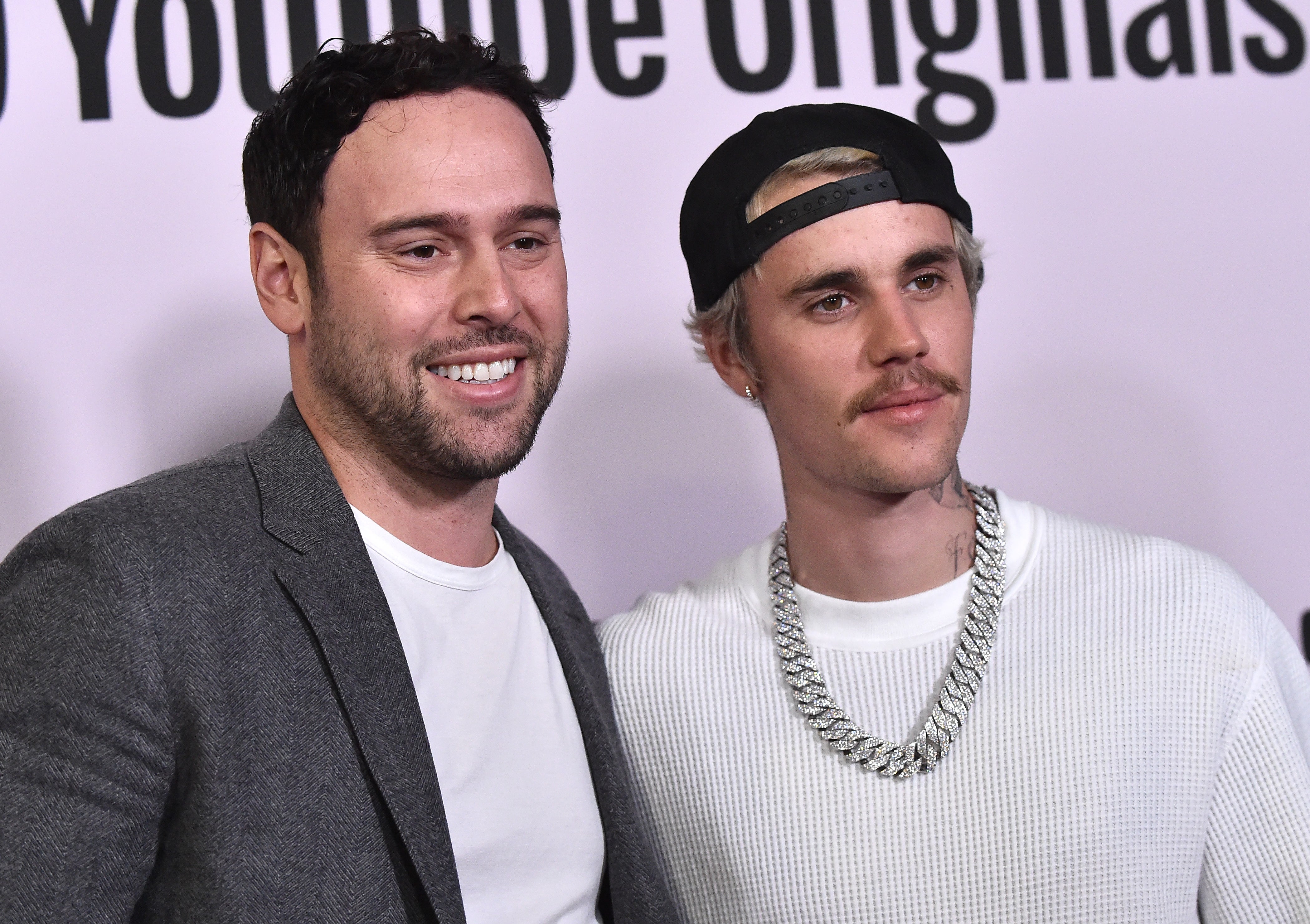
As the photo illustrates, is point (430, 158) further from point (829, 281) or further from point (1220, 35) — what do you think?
point (1220, 35)

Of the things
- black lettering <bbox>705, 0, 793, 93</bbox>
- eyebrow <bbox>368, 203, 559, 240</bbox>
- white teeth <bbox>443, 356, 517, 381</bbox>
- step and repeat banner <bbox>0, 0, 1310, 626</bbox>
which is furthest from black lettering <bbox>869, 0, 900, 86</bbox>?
white teeth <bbox>443, 356, 517, 381</bbox>

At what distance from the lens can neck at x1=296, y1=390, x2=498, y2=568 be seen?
1.59 m

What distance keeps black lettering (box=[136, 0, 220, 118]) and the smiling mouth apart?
0.94 m

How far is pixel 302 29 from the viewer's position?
224 cm

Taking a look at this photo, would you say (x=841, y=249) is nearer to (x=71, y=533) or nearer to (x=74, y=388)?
(x=71, y=533)

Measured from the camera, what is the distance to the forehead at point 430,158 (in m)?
1.57

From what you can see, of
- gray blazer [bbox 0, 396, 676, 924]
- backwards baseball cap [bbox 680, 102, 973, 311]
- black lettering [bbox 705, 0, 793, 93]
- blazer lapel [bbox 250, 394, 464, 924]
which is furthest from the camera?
black lettering [bbox 705, 0, 793, 93]

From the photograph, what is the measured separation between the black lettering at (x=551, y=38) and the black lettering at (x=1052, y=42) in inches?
36.3

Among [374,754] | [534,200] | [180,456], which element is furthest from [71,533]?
[180,456]

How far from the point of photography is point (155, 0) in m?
2.20

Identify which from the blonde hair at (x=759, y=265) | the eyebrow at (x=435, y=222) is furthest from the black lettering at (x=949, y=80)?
the eyebrow at (x=435, y=222)

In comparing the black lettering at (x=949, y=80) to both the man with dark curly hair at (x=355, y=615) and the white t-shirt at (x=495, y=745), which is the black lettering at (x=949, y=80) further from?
the white t-shirt at (x=495, y=745)

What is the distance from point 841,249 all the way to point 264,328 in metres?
1.07

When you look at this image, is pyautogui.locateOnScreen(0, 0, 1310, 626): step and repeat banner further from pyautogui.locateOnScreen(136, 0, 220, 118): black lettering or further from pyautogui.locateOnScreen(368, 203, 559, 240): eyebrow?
pyautogui.locateOnScreen(368, 203, 559, 240): eyebrow
